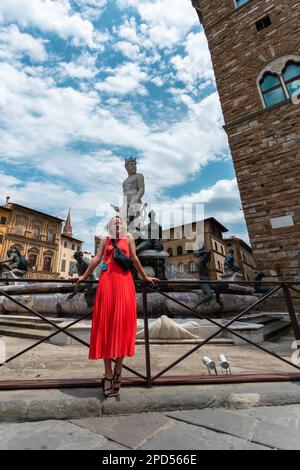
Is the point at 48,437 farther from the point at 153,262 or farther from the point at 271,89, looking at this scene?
the point at 271,89

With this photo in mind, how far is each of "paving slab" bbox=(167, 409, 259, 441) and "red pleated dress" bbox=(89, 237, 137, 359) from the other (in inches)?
21.9

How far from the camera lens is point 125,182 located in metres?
8.15

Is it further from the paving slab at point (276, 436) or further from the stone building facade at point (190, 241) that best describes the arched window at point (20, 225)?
the paving slab at point (276, 436)

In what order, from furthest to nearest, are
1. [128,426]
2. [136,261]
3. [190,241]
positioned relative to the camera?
1. [190,241]
2. [136,261]
3. [128,426]

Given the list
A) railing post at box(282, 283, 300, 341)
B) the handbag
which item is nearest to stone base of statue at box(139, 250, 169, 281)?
railing post at box(282, 283, 300, 341)

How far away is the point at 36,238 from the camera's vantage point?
124ft

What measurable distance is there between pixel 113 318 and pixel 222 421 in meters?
0.99

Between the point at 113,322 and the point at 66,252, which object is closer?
the point at 113,322

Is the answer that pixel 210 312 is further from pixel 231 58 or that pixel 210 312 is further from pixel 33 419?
pixel 231 58

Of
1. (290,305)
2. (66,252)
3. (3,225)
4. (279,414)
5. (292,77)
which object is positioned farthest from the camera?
(66,252)

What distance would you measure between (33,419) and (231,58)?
45.3 ft

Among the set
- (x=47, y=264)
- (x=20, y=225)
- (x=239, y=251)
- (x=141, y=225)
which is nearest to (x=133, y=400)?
(x=141, y=225)

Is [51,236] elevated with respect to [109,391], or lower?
elevated

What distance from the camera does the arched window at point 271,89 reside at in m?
9.39
